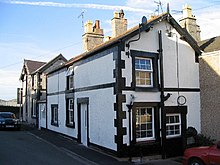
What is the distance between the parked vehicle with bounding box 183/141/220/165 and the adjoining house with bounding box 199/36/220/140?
15.5 ft

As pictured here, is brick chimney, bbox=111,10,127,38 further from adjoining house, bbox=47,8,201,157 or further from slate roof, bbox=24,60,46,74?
slate roof, bbox=24,60,46,74

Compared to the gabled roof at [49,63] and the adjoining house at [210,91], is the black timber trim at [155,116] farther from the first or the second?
the gabled roof at [49,63]

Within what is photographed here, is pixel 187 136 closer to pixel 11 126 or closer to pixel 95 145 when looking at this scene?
pixel 95 145

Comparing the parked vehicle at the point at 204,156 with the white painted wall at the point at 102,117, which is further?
the white painted wall at the point at 102,117

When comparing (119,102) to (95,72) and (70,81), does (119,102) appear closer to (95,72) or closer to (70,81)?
(95,72)

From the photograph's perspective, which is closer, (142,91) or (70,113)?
(142,91)

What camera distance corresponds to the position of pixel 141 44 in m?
12.6

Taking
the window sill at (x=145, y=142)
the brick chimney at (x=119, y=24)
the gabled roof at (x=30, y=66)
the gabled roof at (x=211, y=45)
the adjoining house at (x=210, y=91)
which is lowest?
the window sill at (x=145, y=142)

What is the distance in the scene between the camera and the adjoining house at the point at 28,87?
3037 centimetres

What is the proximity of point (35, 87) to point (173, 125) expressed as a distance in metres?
19.1

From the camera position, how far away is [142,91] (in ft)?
40.4

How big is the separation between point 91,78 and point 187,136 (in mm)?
5892

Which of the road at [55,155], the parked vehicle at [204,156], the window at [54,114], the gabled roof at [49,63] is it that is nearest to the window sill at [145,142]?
the road at [55,155]

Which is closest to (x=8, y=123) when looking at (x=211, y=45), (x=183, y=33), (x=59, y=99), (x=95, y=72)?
(x=59, y=99)
